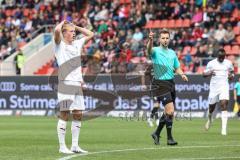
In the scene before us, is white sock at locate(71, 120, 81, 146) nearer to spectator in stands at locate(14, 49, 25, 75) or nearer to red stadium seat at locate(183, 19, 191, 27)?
red stadium seat at locate(183, 19, 191, 27)

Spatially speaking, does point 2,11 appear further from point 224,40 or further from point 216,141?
point 216,141

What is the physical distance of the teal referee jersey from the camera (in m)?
17.3

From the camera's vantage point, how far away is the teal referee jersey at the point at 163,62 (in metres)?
17.3

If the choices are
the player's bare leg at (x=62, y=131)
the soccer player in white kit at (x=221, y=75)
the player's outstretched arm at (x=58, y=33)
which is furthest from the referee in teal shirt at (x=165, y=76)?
the soccer player in white kit at (x=221, y=75)

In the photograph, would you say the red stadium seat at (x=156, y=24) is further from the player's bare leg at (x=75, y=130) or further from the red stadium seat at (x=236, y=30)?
the player's bare leg at (x=75, y=130)

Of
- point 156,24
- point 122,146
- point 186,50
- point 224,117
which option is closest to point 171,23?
point 156,24

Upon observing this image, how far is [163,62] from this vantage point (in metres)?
17.3

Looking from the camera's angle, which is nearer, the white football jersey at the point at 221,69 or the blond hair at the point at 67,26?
the blond hair at the point at 67,26

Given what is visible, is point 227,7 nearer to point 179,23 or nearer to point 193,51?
point 179,23

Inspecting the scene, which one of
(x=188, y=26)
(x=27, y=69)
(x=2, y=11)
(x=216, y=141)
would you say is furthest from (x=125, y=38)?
(x=216, y=141)

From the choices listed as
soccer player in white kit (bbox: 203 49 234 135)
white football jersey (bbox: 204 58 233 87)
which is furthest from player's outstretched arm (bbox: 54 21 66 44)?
white football jersey (bbox: 204 58 233 87)

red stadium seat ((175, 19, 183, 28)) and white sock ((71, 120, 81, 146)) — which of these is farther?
red stadium seat ((175, 19, 183, 28))

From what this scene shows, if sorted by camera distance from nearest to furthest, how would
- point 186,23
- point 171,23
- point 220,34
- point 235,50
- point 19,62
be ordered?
point 235,50 → point 220,34 → point 186,23 → point 171,23 → point 19,62

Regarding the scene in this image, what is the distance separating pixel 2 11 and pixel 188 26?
49.3 ft
